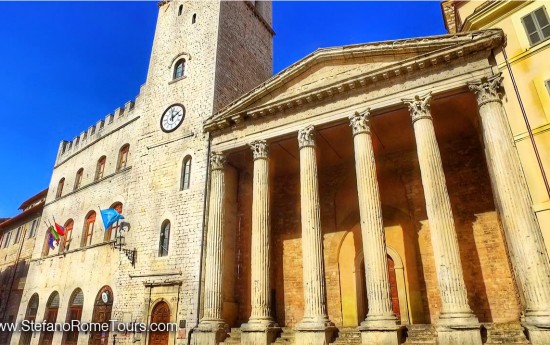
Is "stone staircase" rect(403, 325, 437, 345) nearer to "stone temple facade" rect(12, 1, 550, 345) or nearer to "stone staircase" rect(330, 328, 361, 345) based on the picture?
"stone temple facade" rect(12, 1, 550, 345)

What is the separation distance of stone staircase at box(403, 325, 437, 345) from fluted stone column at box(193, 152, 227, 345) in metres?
5.96

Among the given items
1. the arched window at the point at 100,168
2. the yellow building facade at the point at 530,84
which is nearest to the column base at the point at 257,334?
the yellow building facade at the point at 530,84

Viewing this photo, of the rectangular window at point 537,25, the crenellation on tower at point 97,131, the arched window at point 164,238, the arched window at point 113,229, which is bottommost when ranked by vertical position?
the arched window at point 164,238

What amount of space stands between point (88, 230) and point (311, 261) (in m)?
13.7

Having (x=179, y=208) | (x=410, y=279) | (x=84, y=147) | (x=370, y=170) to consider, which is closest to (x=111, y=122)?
(x=84, y=147)

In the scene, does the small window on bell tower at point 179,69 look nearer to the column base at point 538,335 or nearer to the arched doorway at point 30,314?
the arched doorway at point 30,314

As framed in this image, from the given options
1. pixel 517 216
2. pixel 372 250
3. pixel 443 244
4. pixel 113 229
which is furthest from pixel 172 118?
pixel 517 216

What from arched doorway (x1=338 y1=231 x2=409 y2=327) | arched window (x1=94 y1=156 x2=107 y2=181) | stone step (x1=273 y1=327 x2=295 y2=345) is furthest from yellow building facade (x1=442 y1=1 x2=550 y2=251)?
arched window (x1=94 y1=156 x2=107 y2=181)

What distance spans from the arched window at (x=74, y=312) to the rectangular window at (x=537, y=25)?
20.6 meters

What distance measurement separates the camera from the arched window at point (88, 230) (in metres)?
19.3

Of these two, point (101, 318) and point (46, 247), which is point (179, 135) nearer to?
point (101, 318)

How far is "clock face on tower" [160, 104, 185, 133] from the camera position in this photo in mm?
16781

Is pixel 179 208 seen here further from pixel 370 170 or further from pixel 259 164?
pixel 370 170

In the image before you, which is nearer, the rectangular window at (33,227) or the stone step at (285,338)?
the stone step at (285,338)
